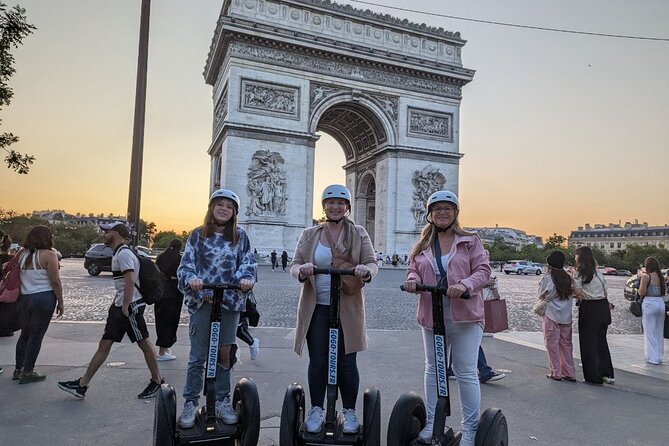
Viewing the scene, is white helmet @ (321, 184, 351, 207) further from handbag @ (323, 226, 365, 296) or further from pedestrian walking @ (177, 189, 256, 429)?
pedestrian walking @ (177, 189, 256, 429)

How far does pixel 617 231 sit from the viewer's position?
384 ft

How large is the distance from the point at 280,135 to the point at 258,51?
493 cm

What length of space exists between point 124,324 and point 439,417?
297cm

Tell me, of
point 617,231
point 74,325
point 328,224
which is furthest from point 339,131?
point 617,231

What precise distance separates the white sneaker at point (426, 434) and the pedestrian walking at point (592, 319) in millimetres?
3409

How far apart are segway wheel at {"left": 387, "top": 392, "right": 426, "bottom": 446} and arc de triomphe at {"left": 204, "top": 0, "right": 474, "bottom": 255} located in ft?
79.0

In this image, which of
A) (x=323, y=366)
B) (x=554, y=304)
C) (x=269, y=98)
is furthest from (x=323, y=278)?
(x=269, y=98)

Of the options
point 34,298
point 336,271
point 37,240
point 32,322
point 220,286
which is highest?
point 37,240

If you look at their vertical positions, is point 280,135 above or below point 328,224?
above

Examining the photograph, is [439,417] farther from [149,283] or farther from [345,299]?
[149,283]

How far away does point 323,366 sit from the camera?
3133 millimetres

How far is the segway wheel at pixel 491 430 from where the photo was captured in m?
2.67

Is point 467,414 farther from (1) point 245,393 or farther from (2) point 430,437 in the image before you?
(1) point 245,393

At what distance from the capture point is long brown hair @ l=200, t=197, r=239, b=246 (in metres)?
3.30
